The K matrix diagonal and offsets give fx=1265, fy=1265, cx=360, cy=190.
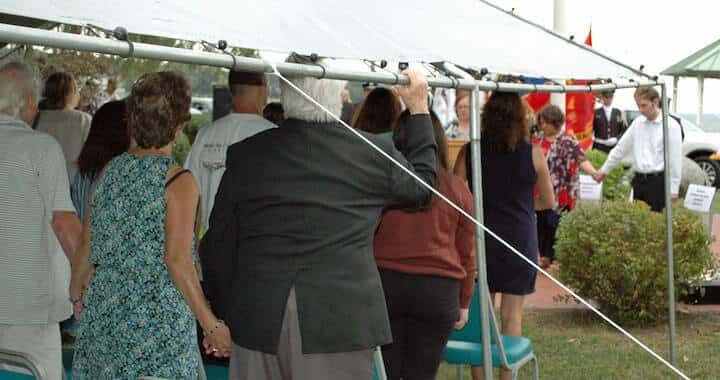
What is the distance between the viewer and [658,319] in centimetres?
941

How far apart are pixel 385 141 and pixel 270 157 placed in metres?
0.37

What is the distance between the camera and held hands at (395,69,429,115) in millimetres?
4238

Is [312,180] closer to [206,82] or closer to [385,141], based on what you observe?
[385,141]

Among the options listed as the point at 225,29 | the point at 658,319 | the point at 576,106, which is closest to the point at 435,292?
the point at 225,29

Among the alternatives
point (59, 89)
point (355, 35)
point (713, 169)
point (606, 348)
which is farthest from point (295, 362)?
point (713, 169)

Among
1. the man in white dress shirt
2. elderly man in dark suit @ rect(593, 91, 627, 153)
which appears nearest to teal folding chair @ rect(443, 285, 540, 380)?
the man in white dress shirt

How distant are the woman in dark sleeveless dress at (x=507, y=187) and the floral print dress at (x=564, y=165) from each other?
6298mm

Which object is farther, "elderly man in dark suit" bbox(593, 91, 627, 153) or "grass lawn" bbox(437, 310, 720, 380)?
"elderly man in dark suit" bbox(593, 91, 627, 153)

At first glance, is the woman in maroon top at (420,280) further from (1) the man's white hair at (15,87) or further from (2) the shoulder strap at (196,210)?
(1) the man's white hair at (15,87)

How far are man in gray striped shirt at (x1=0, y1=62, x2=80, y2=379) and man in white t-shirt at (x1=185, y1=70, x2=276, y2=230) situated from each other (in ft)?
4.69

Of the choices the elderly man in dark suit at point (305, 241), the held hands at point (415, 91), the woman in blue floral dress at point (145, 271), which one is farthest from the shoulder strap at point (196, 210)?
the held hands at point (415, 91)

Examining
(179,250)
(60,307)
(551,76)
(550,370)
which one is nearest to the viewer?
(179,250)

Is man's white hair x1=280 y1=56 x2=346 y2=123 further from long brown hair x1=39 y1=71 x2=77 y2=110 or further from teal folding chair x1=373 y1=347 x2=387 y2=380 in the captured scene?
long brown hair x1=39 y1=71 x2=77 y2=110

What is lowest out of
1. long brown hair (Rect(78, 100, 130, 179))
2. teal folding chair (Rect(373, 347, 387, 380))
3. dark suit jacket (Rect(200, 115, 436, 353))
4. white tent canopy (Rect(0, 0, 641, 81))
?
teal folding chair (Rect(373, 347, 387, 380))
